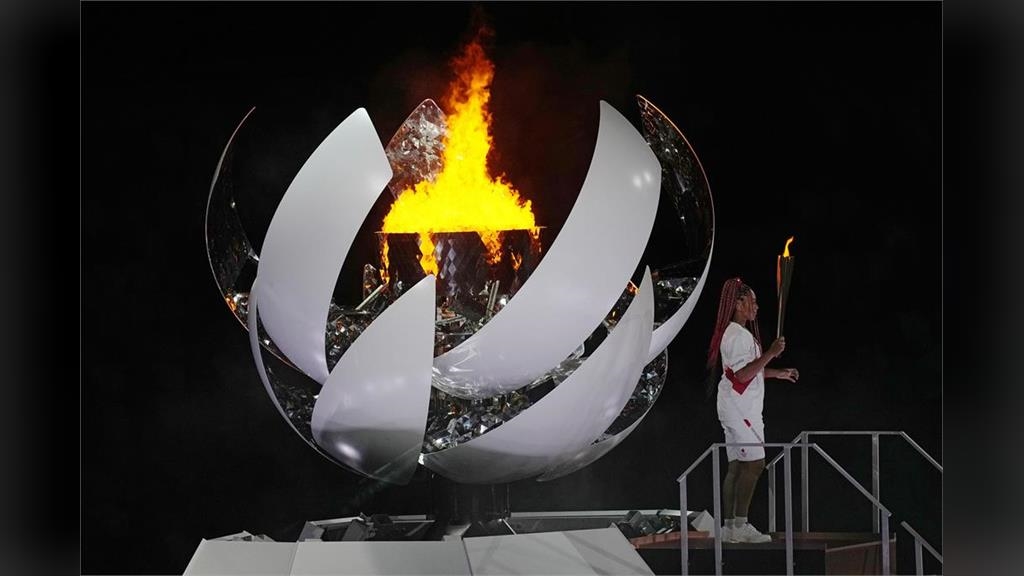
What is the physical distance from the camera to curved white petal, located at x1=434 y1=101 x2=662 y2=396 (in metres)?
4.32

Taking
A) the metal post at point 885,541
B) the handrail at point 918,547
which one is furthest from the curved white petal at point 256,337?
the handrail at point 918,547

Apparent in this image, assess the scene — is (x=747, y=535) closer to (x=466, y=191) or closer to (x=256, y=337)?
(x=466, y=191)

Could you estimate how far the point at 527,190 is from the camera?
229 inches

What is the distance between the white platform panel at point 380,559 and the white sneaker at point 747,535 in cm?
116

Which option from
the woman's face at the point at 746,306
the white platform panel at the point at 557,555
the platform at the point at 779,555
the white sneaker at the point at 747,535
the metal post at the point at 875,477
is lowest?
the platform at the point at 779,555

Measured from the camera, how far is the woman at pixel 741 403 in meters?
4.93

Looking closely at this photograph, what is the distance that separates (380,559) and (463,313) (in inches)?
42.6

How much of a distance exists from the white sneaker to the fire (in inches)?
56.2

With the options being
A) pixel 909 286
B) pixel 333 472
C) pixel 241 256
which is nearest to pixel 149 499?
pixel 333 472

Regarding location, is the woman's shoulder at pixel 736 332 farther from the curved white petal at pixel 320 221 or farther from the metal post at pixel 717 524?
the curved white petal at pixel 320 221

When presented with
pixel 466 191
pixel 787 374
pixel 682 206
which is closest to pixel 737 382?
pixel 787 374

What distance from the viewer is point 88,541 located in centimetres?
568
